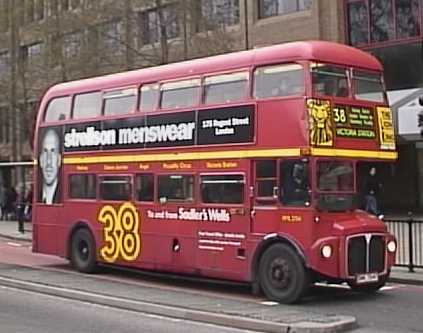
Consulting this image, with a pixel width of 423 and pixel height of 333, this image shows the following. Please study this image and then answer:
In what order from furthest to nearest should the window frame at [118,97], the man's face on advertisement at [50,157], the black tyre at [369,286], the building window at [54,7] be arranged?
1. the building window at [54,7]
2. the man's face on advertisement at [50,157]
3. the window frame at [118,97]
4. the black tyre at [369,286]

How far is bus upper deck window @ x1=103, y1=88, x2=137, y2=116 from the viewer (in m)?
17.2

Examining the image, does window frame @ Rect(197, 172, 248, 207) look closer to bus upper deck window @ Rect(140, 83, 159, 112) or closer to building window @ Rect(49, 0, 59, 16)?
bus upper deck window @ Rect(140, 83, 159, 112)

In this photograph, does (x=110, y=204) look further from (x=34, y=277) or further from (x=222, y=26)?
(x=222, y=26)

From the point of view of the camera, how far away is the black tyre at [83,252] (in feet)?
59.3

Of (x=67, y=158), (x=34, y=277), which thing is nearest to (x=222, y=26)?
(x=67, y=158)

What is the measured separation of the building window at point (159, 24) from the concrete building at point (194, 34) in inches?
1.5

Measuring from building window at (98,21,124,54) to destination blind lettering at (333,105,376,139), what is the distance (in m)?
19.4

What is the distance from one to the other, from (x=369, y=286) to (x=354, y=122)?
2.78 m

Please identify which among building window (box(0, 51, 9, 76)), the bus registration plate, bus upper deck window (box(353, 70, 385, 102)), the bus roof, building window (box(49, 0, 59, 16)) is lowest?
the bus registration plate

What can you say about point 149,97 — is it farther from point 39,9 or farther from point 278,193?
point 39,9

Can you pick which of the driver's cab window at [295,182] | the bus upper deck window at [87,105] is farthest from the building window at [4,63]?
the driver's cab window at [295,182]

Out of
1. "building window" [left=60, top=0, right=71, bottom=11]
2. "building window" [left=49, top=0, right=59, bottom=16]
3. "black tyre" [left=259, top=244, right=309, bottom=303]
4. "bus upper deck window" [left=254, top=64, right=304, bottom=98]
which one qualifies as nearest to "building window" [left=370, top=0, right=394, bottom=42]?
"building window" [left=60, top=0, right=71, bottom=11]

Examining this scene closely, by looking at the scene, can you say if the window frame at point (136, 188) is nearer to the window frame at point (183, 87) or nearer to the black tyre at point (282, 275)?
the window frame at point (183, 87)

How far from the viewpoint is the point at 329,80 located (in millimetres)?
14086
